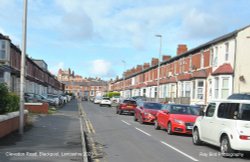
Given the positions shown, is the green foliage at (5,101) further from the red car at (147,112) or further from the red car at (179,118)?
the red car at (147,112)

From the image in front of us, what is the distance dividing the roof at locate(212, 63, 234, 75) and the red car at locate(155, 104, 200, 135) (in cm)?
1641

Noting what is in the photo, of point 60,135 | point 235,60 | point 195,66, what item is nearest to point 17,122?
point 60,135

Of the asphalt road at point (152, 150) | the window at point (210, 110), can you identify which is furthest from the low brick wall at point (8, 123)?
the window at point (210, 110)

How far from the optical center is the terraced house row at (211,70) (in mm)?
34281

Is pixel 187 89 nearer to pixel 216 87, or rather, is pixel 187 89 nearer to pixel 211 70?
pixel 211 70

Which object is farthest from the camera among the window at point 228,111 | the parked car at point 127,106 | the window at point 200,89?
the window at point 200,89

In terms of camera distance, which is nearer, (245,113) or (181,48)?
(245,113)

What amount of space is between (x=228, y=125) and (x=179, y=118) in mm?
6445

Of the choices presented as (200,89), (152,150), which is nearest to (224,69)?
(200,89)

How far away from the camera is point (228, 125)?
1223 centimetres

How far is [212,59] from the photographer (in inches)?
1566

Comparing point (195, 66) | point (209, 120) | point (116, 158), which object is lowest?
point (116, 158)

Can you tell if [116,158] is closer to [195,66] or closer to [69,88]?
[195,66]

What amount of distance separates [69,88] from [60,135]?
178 m
